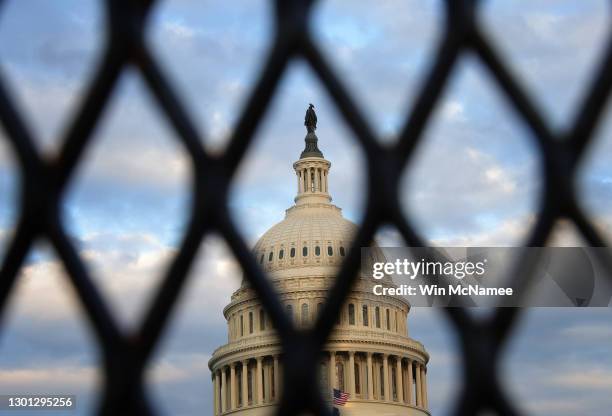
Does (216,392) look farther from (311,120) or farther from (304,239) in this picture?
(311,120)

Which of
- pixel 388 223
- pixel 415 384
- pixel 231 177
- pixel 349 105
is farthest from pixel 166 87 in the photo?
pixel 415 384

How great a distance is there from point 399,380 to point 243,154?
101 metres

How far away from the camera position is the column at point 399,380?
101m

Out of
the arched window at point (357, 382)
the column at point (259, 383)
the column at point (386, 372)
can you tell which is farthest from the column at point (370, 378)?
the column at point (259, 383)

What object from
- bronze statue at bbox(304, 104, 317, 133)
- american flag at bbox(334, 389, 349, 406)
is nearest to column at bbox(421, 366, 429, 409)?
american flag at bbox(334, 389, 349, 406)

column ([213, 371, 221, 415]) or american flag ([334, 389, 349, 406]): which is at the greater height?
column ([213, 371, 221, 415])

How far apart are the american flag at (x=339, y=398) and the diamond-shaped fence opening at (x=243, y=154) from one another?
84665mm

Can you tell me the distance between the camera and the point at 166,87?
2406 millimetres

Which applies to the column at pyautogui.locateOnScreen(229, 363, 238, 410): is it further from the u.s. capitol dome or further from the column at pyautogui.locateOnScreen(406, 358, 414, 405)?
the column at pyautogui.locateOnScreen(406, 358, 414, 405)

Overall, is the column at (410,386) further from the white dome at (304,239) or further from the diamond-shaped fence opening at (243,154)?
the diamond-shaped fence opening at (243,154)

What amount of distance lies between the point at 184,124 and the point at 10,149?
1.27 feet

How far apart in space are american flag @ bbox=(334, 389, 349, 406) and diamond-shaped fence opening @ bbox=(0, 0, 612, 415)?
3333 inches

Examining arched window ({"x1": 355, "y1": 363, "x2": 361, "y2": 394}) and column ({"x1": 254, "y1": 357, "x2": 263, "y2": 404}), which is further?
arched window ({"x1": 355, "y1": 363, "x2": 361, "y2": 394})

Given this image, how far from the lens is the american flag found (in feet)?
286
